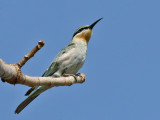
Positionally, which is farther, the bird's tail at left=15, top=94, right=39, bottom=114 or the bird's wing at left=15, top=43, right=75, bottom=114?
the bird's wing at left=15, top=43, right=75, bottom=114

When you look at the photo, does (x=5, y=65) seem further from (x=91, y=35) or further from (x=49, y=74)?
(x=91, y=35)

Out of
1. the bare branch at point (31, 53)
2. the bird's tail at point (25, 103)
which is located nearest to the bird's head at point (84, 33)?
the bird's tail at point (25, 103)

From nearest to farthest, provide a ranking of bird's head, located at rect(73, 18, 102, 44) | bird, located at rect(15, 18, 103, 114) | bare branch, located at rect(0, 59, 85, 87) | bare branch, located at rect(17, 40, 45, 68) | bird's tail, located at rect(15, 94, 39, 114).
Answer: bare branch, located at rect(0, 59, 85, 87)
bare branch, located at rect(17, 40, 45, 68)
bird's tail, located at rect(15, 94, 39, 114)
bird, located at rect(15, 18, 103, 114)
bird's head, located at rect(73, 18, 102, 44)

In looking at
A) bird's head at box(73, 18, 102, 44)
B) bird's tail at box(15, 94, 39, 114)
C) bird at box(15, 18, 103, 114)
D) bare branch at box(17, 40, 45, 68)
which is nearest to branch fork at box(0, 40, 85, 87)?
bare branch at box(17, 40, 45, 68)

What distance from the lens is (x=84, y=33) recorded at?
532cm

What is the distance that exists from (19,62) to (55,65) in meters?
1.66

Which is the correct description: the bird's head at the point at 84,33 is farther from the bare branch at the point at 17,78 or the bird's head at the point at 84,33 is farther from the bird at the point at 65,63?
the bare branch at the point at 17,78

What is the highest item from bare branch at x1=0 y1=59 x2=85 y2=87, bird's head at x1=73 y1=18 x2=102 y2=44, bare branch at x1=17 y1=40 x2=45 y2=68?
bird's head at x1=73 y1=18 x2=102 y2=44

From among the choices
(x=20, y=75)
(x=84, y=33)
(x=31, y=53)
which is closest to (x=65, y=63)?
(x=84, y=33)

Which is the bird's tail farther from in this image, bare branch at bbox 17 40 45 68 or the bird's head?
the bird's head

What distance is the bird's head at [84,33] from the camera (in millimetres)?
5273

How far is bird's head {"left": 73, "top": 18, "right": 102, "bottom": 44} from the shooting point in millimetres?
5273

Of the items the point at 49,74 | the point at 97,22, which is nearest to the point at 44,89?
the point at 49,74

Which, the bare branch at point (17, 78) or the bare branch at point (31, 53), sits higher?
the bare branch at point (31, 53)
